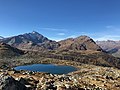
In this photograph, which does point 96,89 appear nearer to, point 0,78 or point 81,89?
point 81,89

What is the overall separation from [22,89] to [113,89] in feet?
110

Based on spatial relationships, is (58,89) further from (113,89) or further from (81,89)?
(113,89)

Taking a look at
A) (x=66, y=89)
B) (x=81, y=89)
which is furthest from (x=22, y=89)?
(x=81, y=89)

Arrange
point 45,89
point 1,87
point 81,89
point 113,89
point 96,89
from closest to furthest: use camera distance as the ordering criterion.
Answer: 1. point 1,87
2. point 45,89
3. point 81,89
4. point 96,89
5. point 113,89

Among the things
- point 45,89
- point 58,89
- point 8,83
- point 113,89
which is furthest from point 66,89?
point 113,89

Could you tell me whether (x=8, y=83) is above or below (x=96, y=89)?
above

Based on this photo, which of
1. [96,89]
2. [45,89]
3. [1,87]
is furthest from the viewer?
[96,89]

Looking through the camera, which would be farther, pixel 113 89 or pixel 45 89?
pixel 113 89

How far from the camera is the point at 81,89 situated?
51375mm

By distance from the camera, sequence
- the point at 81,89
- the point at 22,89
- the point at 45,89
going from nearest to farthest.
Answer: the point at 22,89 → the point at 45,89 → the point at 81,89

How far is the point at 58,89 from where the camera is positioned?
147ft

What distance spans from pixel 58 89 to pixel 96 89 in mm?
14480

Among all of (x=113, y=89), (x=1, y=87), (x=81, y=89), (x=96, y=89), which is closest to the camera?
(x=1, y=87)

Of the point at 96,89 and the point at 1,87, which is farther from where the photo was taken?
the point at 96,89
